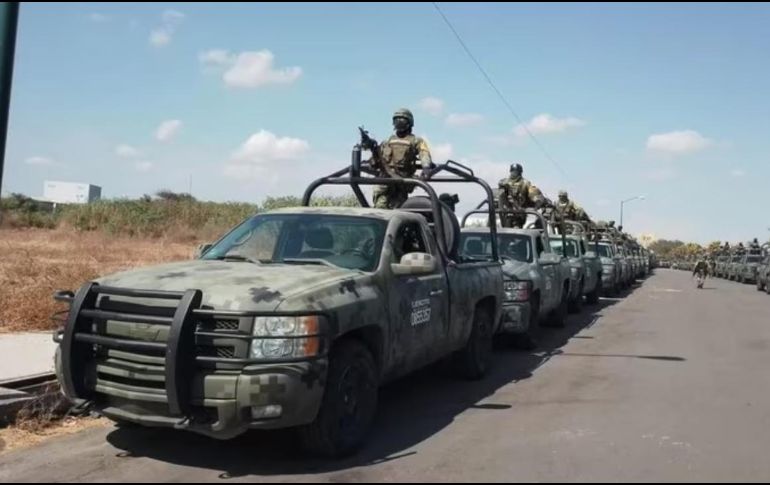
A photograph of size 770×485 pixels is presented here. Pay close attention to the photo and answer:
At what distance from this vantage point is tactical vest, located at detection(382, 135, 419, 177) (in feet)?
32.2

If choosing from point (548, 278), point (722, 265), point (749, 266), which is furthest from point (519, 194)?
point (722, 265)

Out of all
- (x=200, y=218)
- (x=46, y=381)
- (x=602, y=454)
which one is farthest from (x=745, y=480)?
(x=200, y=218)

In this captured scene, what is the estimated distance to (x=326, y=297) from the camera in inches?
195

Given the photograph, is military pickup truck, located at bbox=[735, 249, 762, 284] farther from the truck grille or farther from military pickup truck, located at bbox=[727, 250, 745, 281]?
the truck grille

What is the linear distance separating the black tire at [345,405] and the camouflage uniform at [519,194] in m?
10.4

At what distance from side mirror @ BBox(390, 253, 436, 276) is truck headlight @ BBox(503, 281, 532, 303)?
4401 mm

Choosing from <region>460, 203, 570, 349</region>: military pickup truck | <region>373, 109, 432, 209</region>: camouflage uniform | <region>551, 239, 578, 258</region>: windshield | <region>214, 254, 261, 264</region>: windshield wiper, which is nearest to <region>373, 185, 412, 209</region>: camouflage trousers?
<region>373, 109, 432, 209</region>: camouflage uniform

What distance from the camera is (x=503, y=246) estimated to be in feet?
38.3

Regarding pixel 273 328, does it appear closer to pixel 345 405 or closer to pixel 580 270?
pixel 345 405

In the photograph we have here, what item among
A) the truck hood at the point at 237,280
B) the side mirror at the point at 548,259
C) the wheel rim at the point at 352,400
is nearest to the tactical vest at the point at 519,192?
the side mirror at the point at 548,259

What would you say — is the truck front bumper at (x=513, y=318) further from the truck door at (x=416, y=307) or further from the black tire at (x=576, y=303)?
the black tire at (x=576, y=303)

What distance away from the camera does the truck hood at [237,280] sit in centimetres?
469

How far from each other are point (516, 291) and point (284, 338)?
602cm

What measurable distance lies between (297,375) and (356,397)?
822mm
